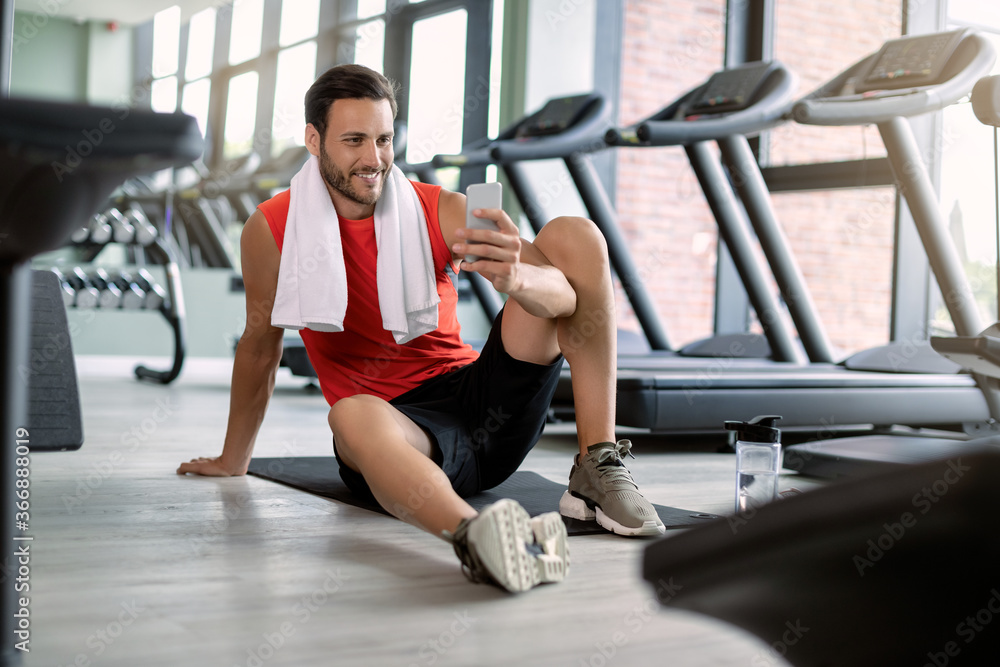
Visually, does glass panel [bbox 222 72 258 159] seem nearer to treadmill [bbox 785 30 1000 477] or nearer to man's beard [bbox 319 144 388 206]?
treadmill [bbox 785 30 1000 477]

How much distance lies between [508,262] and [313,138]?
0.70 m

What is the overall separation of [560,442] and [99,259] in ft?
18.1

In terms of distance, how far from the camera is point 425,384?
1.85m

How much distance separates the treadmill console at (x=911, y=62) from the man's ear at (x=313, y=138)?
2.10 metres

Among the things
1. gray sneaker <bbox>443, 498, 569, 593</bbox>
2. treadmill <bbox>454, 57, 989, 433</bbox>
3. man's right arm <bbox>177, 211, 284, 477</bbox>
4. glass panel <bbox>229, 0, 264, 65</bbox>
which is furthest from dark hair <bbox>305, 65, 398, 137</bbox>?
glass panel <bbox>229, 0, 264, 65</bbox>

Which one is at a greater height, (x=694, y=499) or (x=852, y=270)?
(x=852, y=270)

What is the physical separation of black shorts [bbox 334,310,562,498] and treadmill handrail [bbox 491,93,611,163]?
230cm

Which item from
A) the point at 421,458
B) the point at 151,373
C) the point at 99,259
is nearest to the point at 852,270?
the point at 151,373

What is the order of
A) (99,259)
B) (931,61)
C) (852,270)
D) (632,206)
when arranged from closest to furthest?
(931,61) → (852,270) → (632,206) → (99,259)

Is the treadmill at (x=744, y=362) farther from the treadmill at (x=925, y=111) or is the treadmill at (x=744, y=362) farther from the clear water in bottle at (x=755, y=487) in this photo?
the clear water in bottle at (x=755, y=487)

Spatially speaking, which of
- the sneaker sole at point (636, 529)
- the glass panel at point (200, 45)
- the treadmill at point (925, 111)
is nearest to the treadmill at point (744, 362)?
the treadmill at point (925, 111)

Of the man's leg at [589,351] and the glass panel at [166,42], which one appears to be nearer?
the man's leg at [589,351]

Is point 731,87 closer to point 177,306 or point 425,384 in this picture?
point 425,384

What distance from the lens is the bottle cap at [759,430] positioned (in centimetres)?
174
